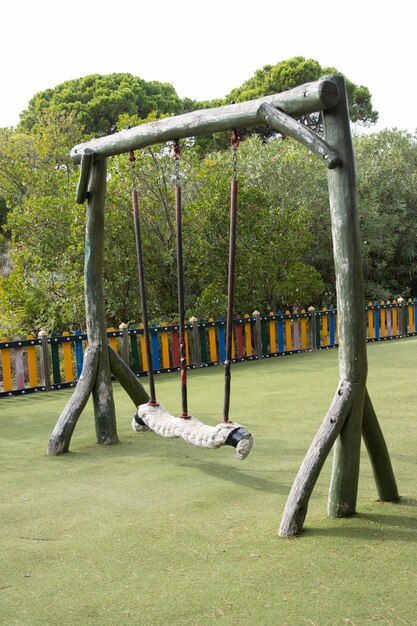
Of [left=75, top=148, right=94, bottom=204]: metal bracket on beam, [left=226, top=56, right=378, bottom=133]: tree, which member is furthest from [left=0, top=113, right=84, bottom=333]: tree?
[left=226, top=56, right=378, bottom=133]: tree

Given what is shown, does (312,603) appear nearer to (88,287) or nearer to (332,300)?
(88,287)

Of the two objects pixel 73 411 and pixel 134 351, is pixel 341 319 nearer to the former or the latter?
pixel 73 411

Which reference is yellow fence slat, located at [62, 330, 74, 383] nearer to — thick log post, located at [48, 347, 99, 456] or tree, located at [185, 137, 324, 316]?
tree, located at [185, 137, 324, 316]

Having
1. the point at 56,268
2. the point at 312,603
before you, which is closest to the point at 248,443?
the point at 312,603

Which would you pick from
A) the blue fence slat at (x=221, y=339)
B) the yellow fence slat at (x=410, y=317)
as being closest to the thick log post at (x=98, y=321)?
the blue fence slat at (x=221, y=339)

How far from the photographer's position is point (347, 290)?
3.83 metres

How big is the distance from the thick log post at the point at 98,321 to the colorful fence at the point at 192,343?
326cm

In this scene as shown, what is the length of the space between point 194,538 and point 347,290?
1.58 m

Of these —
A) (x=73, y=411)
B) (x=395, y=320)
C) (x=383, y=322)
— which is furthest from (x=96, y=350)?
(x=395, y=320)

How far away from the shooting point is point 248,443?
158 inches

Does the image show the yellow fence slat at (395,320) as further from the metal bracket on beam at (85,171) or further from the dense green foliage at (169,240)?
the metal bracket on beam at (85,171)

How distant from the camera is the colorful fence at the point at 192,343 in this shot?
9.38m

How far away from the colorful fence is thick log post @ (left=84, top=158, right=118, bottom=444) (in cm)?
326

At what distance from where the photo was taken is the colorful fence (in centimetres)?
938
